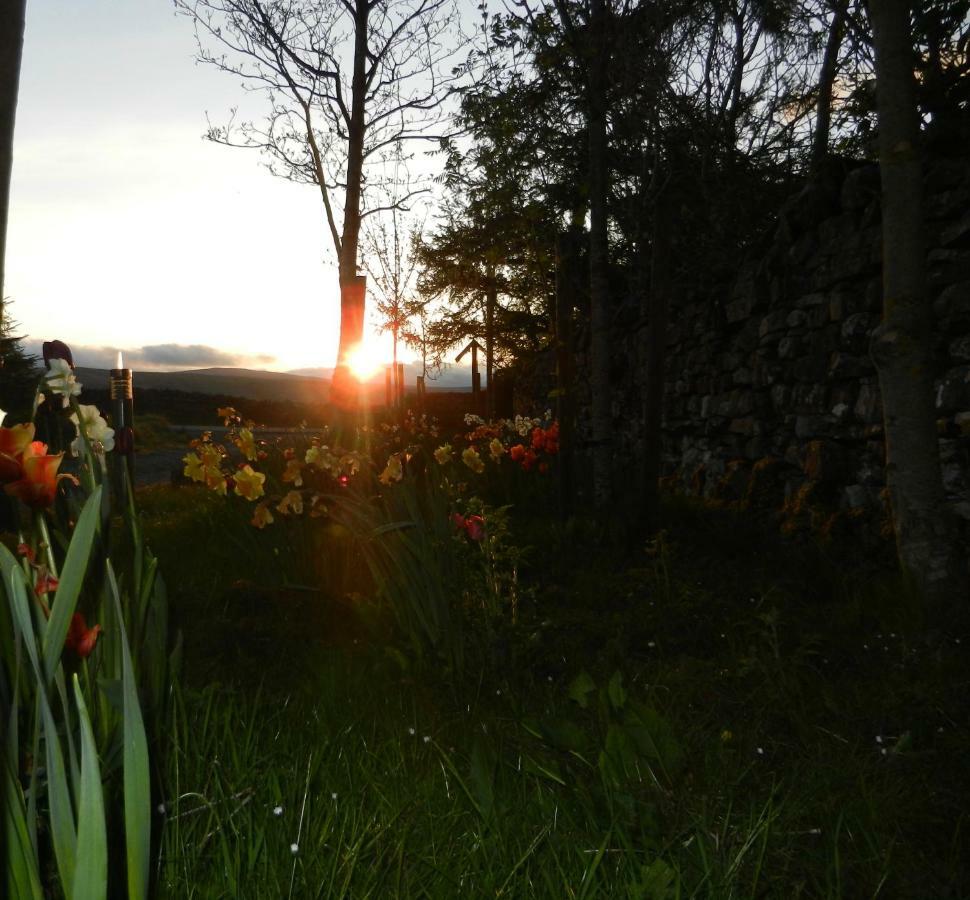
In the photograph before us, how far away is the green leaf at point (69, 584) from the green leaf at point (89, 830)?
0.16m

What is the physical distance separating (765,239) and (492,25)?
100 inches

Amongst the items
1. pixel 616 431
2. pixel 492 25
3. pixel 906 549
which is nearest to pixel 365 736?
pixel 906 549

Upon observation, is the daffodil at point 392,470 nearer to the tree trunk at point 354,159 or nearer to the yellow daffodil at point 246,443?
the yellow daffodil at point 246,443

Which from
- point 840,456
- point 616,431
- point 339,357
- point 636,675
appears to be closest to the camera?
point 636,675

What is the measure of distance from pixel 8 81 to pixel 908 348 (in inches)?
149

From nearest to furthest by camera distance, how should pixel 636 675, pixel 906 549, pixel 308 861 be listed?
1. pixel 308 861
2. pixel 636 675
3. pixel 906 549

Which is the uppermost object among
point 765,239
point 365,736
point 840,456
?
point 765,239

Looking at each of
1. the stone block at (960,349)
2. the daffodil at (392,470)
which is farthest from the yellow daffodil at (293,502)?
the stone block at (960,349)

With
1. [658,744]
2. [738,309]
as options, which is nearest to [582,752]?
[658,744]

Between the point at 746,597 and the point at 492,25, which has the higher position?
the point at 492,25

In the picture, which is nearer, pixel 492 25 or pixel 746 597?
pixel 746 597

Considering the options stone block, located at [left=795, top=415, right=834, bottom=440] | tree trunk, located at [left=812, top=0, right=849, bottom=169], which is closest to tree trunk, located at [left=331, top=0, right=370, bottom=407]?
tree trunk, located at [left=812, top=0, right=849, bottom=169]

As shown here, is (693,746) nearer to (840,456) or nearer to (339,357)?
(840,456)

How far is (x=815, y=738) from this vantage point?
7.47 ft
